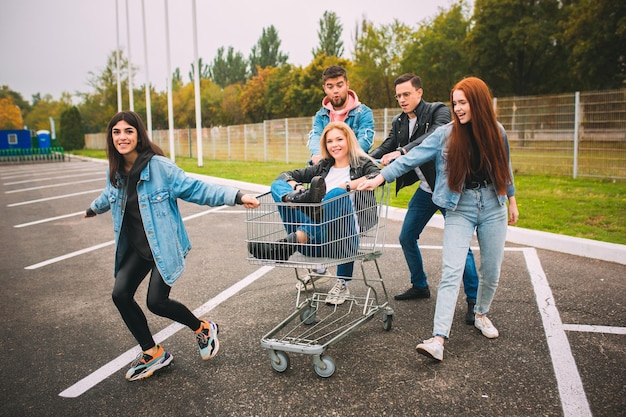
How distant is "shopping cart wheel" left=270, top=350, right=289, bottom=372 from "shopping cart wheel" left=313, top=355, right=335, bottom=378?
8.5 inches

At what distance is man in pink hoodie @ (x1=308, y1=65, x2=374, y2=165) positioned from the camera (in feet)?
15.8

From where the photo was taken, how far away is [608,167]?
11758mm

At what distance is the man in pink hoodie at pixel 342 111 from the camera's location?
4.81 metres

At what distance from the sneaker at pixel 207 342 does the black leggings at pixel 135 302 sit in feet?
0.29

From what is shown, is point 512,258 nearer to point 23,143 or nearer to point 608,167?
point 608,167

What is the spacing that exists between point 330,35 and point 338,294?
258ft

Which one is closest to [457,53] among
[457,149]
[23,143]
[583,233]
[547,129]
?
[547,129]

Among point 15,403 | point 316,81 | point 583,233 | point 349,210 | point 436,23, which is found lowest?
point 15,403

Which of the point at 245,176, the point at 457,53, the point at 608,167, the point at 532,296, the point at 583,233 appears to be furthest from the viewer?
the point at 457,53

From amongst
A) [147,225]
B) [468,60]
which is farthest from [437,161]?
[468,60]

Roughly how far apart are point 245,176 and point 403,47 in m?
34.5

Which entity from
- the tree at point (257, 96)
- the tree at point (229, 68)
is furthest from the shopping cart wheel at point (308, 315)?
the tree at point (229, 68)

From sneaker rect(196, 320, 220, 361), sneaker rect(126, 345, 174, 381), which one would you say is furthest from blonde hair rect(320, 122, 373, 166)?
sneaker rect(126, 345, 174, 381)

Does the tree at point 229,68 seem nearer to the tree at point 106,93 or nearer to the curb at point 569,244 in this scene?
the tree at point 106,93
